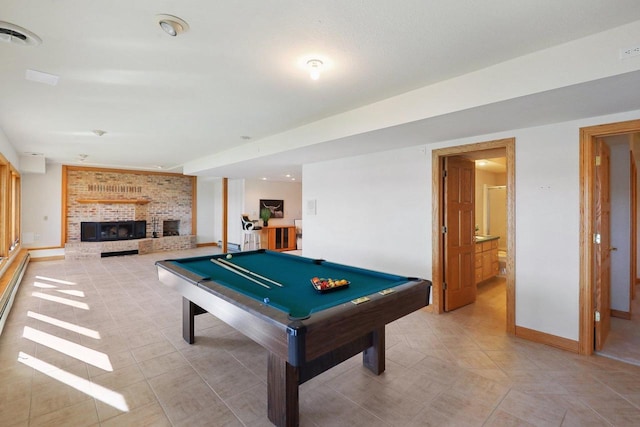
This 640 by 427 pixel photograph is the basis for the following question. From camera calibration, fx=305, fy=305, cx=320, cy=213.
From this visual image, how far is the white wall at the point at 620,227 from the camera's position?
12.6ft

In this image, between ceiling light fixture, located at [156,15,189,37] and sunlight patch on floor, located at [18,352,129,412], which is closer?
ceiling light fixture, located at [156,15,189,37]

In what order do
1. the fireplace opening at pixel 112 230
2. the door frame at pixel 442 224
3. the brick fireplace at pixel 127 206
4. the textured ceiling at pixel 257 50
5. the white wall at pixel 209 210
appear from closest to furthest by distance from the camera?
the textured ceiling at pixel 257 50
the door frame at pixel 442 224
the brick fireplace at pixel 127 206
the fireplace opening at pixel 112 230
the white wall at pixel 209 210

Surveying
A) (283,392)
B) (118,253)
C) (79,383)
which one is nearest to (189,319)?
(79,383)

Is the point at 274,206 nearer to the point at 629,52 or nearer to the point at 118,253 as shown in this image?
the point at 118,253

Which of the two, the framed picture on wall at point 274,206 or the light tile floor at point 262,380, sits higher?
the framed picture on wall at point 274,206

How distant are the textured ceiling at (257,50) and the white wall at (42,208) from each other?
5.29 m

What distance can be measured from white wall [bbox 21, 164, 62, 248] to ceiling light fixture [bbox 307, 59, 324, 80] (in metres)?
8.84

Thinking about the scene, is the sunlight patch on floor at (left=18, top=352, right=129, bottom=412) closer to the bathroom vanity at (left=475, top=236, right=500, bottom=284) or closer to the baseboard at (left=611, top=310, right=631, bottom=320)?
the bathroom vanity at (left=475, top=236, right=500, bottom=284)

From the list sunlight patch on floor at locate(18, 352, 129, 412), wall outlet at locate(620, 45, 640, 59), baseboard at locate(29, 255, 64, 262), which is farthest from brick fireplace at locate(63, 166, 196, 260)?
wall outlet at locate(620, 45, 640, 59)

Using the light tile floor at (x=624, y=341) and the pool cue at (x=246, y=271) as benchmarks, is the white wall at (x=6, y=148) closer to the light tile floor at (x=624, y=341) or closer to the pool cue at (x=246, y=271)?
the pool cue at (x=246, y=271)

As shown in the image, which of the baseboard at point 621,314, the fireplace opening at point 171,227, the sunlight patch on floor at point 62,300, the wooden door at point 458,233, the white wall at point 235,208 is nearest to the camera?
the baseboard at point 621,314

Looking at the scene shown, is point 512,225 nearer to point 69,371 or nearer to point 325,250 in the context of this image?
point 325,250

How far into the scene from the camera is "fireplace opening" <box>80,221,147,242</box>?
28.0 feet

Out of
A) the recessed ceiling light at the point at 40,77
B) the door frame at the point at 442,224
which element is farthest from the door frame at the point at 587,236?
the recessed ceiling light at the point at 40,77
